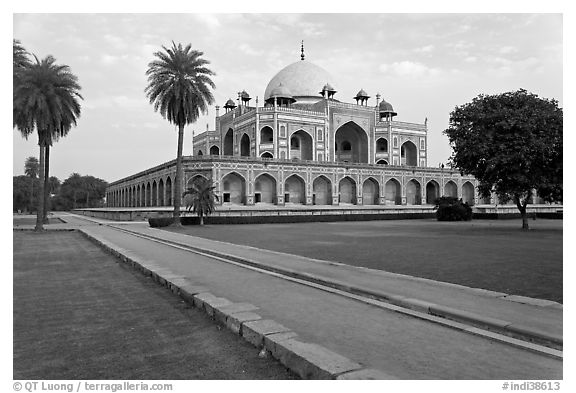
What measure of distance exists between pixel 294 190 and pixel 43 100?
35.8 m

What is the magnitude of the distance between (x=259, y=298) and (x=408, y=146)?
71130 millimetres

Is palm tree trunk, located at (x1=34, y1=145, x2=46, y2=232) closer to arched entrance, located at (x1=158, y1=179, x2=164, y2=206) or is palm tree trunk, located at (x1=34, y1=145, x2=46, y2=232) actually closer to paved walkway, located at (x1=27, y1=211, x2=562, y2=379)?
paved walkway, located at (x1=27, y1=211, x2=562, y2=379)

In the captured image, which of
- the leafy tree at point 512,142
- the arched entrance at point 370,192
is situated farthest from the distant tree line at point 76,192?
the leafy tree at point 512,142

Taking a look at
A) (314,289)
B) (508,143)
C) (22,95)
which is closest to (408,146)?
(508,143)

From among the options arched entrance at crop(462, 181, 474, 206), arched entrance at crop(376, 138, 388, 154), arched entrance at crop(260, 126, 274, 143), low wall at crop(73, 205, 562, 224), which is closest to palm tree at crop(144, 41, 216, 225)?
low wall at crop(73, 205, 562, 224)

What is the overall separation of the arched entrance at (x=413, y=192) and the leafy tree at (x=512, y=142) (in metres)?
41.8

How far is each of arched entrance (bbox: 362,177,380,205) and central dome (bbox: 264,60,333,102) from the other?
1670cm

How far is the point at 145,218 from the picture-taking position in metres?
43.6

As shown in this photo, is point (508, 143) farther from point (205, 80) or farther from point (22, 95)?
point (22, 95)

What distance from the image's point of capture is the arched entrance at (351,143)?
7038cm

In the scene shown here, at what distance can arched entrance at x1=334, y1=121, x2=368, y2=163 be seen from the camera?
7038cm

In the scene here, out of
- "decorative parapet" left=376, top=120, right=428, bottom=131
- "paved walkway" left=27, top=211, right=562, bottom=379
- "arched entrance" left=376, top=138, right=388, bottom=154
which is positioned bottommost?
"paved walkway" left=27, top=211, right=562, bottom=379

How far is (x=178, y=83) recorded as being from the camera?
33.0 metres

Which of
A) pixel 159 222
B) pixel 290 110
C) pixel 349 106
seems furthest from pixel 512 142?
pixel 349 106
